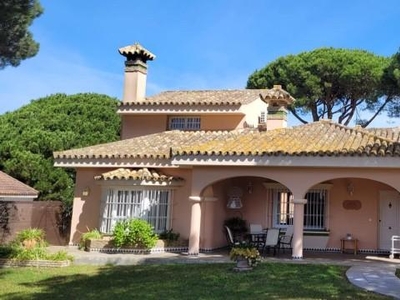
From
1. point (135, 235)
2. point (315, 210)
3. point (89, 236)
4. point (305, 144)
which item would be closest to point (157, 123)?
point (89, 236)

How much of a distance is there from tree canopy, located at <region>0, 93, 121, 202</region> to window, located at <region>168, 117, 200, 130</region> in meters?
7.39

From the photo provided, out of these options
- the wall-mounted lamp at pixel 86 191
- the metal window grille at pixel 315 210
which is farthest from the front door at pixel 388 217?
the wall-mounted lamp at pixel 86 191

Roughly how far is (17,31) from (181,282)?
7.58 m

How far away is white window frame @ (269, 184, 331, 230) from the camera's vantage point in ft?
69.2

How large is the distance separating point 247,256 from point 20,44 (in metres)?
8.53

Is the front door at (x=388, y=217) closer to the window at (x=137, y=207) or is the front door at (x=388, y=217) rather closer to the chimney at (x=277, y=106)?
the chimney at (x=277, y=106)

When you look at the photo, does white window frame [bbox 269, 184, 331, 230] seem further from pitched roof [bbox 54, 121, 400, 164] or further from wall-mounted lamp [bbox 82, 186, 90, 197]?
wall-mounted lamp [bbox 82, 186, 90, 197]

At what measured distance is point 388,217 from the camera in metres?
20.4

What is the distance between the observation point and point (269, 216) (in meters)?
21.5

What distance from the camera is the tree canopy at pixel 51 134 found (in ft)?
97.2

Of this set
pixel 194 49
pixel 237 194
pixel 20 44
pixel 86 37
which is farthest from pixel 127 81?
pixel 20 44

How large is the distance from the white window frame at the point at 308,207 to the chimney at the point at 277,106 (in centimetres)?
302

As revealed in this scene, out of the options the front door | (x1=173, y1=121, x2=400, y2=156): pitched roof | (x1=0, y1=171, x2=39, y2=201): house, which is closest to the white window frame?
the front door

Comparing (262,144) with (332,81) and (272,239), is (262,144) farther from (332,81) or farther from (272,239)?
(332,81)
